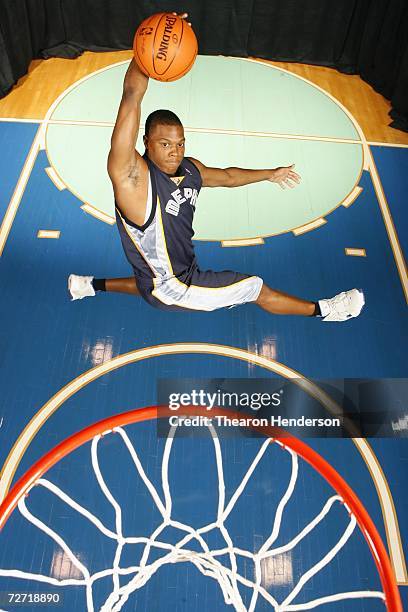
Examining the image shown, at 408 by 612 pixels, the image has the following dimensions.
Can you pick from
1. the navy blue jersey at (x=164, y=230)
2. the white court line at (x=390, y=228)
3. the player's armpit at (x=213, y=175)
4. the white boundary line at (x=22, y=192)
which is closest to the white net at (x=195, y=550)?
the white boundary line at (x=22, y=192)

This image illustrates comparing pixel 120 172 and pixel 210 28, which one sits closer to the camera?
pixel 120 172

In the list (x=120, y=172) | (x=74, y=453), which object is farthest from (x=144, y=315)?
(x=120, y=172)

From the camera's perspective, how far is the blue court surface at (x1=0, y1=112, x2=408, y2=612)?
11.2 ft

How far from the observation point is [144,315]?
4633 millimetres

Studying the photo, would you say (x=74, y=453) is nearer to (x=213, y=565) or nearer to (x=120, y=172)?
(x=213, y=565)

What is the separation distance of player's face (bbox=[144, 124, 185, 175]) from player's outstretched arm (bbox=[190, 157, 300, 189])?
25.7 inches

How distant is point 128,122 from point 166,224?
843mm

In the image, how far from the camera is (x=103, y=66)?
729cm

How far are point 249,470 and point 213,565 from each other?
2.20ft

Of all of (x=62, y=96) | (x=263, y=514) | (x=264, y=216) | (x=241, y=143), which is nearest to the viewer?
(x=263, y=514)

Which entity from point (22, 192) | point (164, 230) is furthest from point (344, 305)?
point (22, 192)

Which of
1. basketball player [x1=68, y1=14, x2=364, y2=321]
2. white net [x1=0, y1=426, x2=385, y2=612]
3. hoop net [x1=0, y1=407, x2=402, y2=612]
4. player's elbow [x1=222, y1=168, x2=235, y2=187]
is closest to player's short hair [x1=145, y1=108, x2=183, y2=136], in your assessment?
basketball player [x1=68, y1=14, x2=364, y2=321]

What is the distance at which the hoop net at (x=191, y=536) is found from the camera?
3.27m

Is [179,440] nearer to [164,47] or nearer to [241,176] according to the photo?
[241,176]
